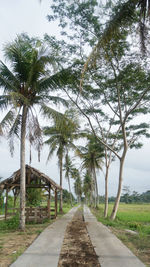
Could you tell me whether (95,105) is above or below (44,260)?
above

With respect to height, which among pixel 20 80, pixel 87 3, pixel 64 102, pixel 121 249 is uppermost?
pixel 87 3

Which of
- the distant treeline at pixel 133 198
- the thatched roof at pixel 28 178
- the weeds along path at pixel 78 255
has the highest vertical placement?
the thatched roof at pixel 28 178

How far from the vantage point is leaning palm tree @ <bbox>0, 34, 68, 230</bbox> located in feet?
30.8

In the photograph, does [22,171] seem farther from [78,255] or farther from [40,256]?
[78,255]

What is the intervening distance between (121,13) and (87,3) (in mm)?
4561

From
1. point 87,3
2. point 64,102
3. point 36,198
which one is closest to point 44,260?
point 64,102

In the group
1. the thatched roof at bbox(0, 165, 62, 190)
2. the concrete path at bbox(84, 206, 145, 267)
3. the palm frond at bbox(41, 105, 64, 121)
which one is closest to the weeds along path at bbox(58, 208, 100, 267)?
the concrete path at bbox(84, 206, 145, 267)

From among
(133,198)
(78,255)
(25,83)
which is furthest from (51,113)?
(133,198)

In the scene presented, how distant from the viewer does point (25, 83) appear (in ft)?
32.6

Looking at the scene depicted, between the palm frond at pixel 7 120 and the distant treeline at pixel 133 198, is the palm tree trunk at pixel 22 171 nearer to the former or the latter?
the palm frond at pixel 7 120

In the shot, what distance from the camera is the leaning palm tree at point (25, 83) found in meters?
9.39

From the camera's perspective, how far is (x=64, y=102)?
10609mm

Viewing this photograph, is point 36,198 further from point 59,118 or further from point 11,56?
point 11,56

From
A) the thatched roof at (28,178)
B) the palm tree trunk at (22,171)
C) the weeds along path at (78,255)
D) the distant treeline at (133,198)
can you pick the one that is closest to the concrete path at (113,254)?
the weeds along path at (78,255)
